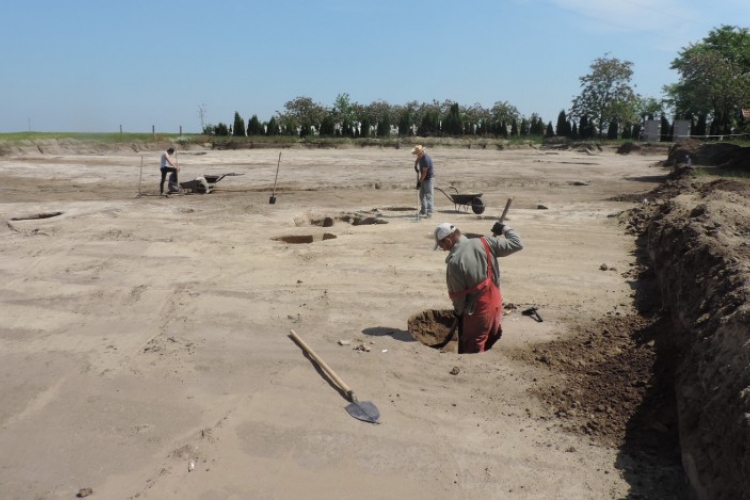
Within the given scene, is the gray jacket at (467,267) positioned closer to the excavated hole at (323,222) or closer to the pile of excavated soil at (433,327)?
the pile of excavated soil at (433,327)

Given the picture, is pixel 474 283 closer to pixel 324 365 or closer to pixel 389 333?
Result: pixel 389 333

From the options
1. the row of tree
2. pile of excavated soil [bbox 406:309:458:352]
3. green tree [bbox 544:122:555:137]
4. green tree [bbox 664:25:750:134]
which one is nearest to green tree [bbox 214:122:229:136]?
the row of tree

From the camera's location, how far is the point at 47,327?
7.22 m

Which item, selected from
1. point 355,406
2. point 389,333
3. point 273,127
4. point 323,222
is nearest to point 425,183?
point 323,222

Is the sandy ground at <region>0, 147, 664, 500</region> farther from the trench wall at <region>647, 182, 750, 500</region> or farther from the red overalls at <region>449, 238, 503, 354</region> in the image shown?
the trench wall at <region>647, 182, 750, 500</region>

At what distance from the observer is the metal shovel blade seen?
5.05 m

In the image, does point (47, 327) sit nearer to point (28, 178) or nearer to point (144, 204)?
point (144, 204)

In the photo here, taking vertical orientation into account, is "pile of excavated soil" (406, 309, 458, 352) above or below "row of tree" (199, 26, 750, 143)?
below

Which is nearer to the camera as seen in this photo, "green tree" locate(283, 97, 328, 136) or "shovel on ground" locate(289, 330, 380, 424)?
"shovel on ground" locate(289, 330, 380, 424)

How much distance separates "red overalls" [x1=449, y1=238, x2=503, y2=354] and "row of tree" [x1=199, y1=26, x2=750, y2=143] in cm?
3489

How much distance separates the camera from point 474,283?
253 inches

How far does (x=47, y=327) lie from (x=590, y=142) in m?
36.0

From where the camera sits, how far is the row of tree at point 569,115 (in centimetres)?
4141

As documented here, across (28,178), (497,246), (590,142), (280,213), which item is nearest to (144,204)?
(280,213)
